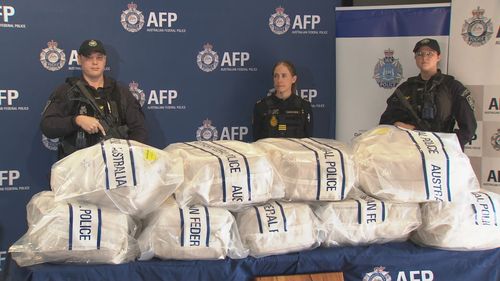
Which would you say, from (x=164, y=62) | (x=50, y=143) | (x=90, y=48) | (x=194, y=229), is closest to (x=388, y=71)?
(x=164, y=62)

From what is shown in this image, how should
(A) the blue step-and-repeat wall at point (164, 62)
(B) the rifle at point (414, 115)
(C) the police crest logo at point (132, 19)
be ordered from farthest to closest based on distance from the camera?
(C) the police crest logo at point (132, 19) → (A) the blue step-and-repeat wall at point (164, 62) → (B) the rifle at point (414, 115)

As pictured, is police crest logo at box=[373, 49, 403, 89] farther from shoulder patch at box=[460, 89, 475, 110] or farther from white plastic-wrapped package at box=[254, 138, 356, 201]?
white plastic-wrapped package at box=[254, 138, 356, 201]

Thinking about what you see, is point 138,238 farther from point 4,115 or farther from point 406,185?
point 4,115

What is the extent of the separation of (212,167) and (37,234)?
0.56m

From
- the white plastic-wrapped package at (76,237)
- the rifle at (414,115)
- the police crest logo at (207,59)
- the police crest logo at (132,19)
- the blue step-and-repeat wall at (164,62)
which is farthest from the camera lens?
the police crest logo at (207,59)

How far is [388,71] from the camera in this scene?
153 inches

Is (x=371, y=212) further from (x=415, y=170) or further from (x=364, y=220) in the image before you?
(x=415, y=170)

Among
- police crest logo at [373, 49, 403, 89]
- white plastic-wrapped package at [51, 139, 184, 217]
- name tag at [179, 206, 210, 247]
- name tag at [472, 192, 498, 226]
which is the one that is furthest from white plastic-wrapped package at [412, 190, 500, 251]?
police crest logo at [373, 49, 403, 89]

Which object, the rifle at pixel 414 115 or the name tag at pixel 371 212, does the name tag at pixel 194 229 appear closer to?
the name tag at pixel 371 212

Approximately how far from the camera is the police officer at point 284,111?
356 cm

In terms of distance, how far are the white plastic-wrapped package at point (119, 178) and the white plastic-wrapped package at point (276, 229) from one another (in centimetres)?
27

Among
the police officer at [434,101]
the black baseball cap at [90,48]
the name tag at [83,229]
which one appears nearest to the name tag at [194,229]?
the name tag at [83,229]

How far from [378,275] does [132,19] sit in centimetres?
258

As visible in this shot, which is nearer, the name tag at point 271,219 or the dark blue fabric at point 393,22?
the name tag at point 271,219
